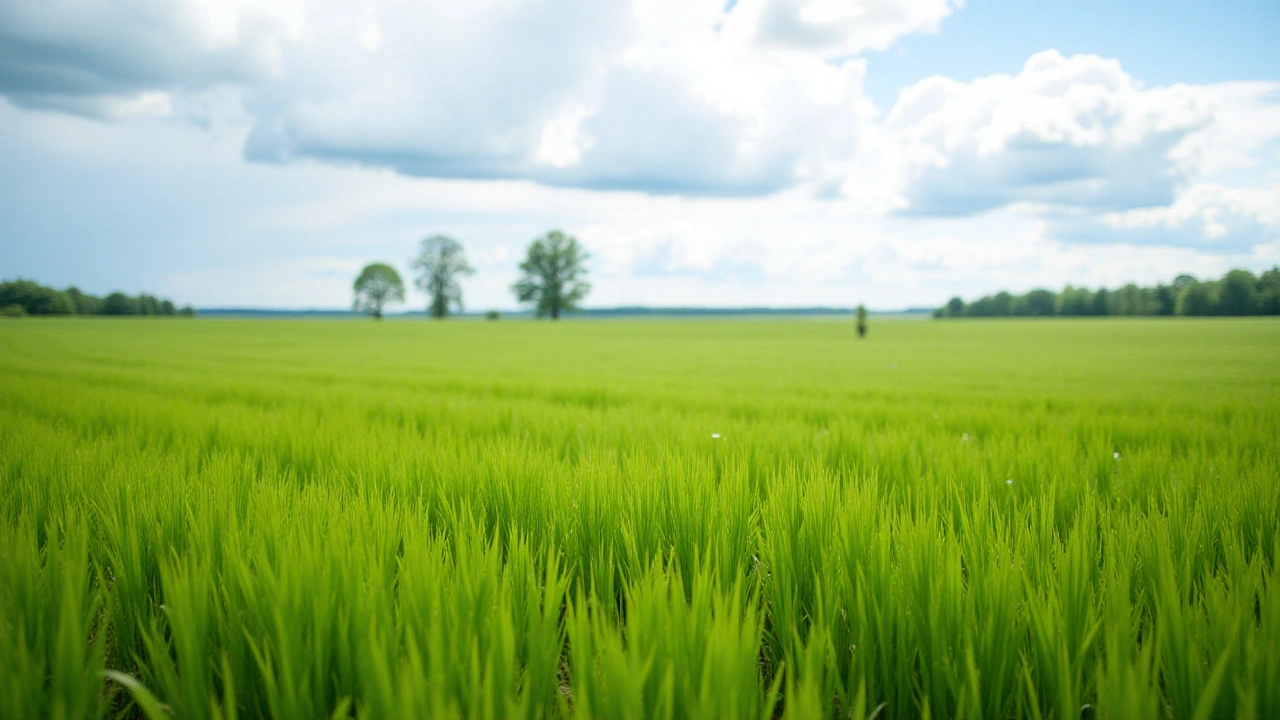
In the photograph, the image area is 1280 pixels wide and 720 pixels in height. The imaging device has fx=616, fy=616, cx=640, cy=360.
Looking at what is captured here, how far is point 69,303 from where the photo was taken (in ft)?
165

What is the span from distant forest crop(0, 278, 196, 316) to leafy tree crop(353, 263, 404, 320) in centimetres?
2253

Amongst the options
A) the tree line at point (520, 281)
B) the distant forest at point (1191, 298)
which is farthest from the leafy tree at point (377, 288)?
the distant forest at point (1191, 298)

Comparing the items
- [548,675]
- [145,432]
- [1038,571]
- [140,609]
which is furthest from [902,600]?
[145,432]

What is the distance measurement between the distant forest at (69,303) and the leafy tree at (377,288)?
2253 centimetres

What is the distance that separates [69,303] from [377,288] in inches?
1663

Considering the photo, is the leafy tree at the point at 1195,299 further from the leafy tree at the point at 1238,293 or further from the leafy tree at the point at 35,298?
the leafy tree at the point at 35,298

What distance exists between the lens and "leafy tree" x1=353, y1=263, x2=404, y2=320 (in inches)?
3597

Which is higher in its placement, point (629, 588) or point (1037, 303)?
point (1037, 303)

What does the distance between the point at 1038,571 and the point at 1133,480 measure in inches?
88.6

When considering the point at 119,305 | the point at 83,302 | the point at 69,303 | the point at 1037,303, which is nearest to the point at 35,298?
the point at 69,303

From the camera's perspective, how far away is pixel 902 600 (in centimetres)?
171

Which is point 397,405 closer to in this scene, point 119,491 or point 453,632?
point 119,491

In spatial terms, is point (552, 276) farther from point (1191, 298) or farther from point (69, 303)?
point (1191, 298)

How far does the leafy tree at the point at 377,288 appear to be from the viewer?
9138 cm
